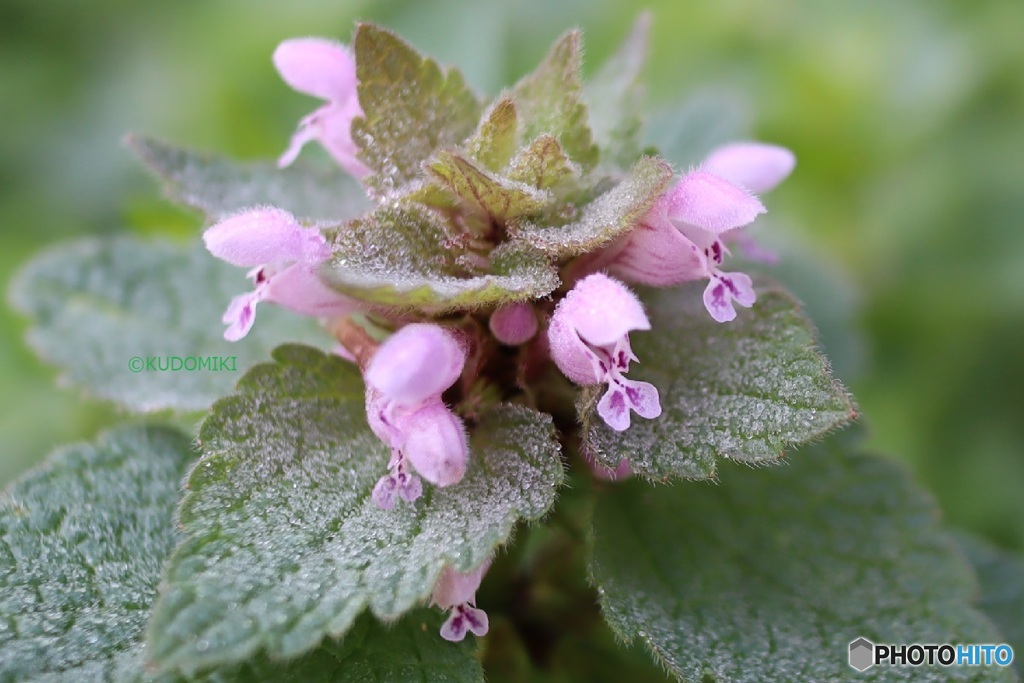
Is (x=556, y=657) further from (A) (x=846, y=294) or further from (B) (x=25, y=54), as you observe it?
(B) (x=25, y=54)

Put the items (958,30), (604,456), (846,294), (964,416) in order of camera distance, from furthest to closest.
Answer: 1. (958,30)
2. (964,416)
3. (846,294)
4. (604,456)

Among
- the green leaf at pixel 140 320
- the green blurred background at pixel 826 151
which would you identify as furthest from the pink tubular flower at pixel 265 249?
the green blurred background at pixel 826 151

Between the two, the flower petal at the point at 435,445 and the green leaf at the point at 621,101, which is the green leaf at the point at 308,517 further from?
the green leaf at the point at 621,101

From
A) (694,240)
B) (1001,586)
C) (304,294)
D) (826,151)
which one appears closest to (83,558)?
(304,294)

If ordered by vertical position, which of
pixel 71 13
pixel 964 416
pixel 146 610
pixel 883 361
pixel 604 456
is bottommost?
pixel 146 610

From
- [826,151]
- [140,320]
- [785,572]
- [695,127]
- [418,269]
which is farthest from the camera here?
[826,151]

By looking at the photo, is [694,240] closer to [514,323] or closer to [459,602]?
[514,323]

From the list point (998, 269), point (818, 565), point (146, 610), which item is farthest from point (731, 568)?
point (998, 269)
